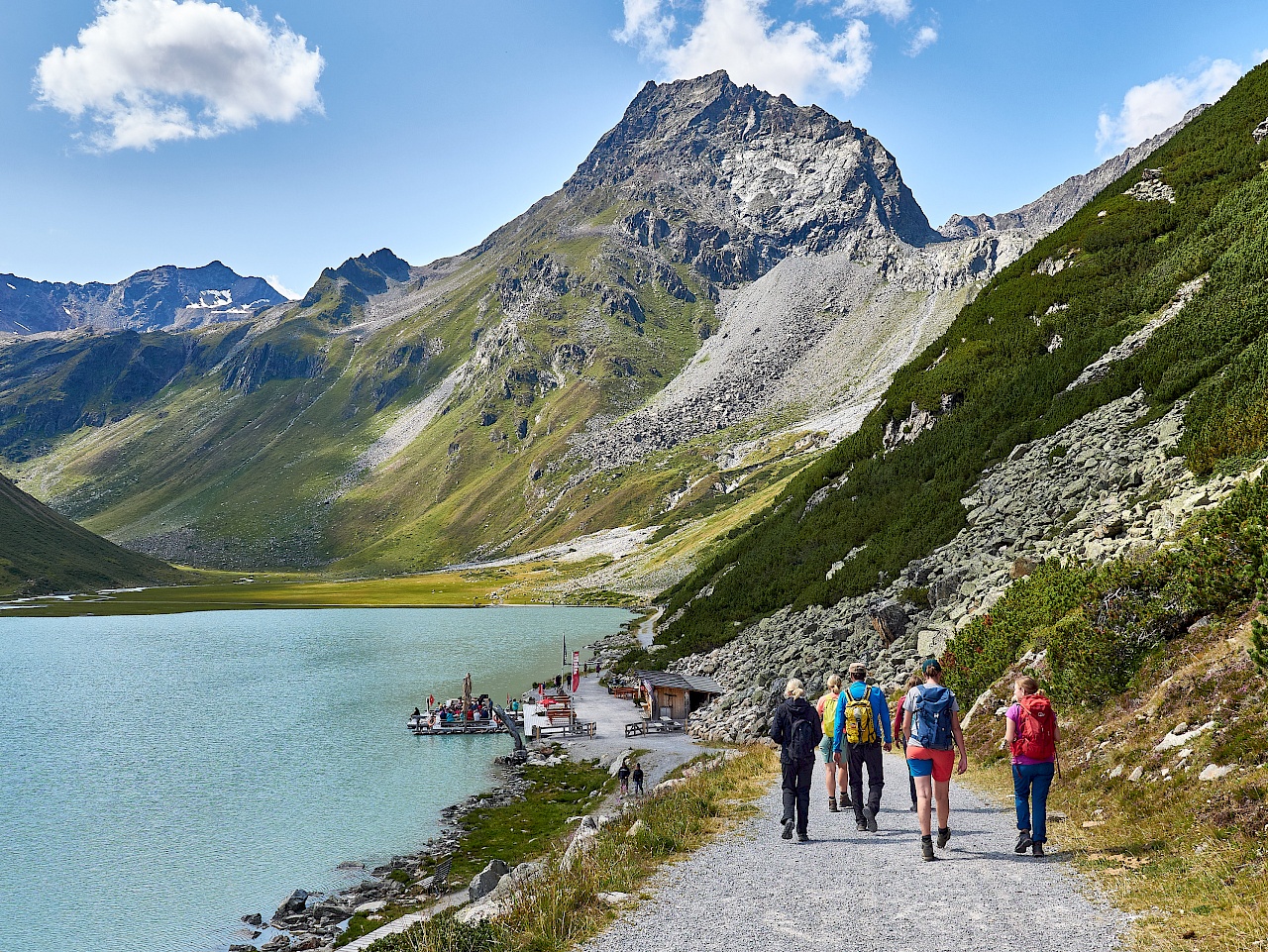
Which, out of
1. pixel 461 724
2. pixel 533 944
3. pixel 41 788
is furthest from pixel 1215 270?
pixel 41 788

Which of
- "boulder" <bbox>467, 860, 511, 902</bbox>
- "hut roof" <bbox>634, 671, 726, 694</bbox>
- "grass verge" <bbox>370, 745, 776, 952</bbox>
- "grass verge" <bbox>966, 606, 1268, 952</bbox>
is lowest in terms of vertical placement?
"boulder" <bbox>467, 860, 511, 902</bbox>

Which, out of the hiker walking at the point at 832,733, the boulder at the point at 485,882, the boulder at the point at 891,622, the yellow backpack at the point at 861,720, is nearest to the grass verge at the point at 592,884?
the hiker walking at the point at 832,733

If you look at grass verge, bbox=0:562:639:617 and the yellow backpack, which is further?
grass verge, bbox=0:562:639:617

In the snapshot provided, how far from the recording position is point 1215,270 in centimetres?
4009

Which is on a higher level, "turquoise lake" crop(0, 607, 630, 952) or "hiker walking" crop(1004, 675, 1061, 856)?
"hiker walking" crop(1004, 675, 1061, 856)

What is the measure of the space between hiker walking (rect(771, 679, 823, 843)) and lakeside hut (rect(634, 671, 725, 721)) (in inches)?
1356

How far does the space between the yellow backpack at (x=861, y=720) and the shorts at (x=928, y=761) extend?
9.12ft

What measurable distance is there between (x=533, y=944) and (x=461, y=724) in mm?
47684

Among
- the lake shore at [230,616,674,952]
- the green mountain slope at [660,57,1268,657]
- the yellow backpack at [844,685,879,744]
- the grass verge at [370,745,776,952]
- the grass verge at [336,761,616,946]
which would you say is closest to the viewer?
the grass verge at [370,745,776,952]

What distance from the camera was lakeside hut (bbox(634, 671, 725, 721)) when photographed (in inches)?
1957

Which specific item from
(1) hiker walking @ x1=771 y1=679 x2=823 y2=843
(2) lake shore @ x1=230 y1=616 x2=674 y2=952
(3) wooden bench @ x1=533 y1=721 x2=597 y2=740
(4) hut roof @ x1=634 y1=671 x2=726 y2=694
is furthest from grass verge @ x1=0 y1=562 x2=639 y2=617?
(1) hiker walking @ x1=771 y1=679 x2=823 y2=843

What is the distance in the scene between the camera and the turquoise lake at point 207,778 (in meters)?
28.7

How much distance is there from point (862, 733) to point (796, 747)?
180 centimetres

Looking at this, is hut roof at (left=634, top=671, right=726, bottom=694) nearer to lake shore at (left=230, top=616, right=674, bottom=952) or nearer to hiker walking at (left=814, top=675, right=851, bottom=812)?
lake shore at (left=230, top=616, right=674, bottom=952)
